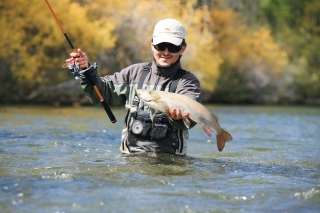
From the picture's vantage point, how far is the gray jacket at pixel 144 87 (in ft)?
22.5

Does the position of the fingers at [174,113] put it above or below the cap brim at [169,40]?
below

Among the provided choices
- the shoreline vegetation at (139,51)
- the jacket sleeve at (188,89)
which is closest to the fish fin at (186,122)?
the jacket sleeve at (188,89)

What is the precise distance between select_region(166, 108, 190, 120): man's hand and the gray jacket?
0.47 metres

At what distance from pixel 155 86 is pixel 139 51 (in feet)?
73.9

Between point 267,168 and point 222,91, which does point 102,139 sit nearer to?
point 267,168

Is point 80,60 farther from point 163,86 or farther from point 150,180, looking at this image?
point 150,180

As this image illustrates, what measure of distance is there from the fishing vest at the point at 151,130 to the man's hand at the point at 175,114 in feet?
1.71

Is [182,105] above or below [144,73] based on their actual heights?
below

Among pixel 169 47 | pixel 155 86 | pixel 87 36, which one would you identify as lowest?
pixel 155 86

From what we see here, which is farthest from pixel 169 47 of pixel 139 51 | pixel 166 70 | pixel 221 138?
pixel 139 51

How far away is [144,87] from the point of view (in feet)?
22.7

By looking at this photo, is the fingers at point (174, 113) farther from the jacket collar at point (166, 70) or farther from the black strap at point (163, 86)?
the jacket collar at point (166, 70)

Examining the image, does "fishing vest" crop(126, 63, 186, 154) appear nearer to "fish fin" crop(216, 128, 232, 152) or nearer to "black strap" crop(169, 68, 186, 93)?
"black strap" crop(169, 68, 186, 93)

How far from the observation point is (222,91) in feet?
129
